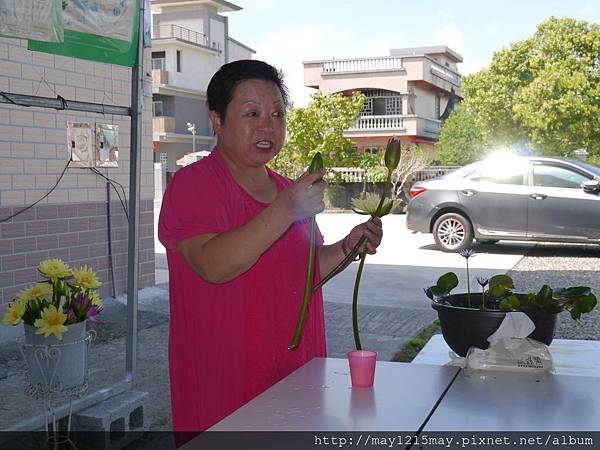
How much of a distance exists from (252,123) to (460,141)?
3616 centimetres

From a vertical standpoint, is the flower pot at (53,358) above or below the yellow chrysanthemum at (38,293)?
below

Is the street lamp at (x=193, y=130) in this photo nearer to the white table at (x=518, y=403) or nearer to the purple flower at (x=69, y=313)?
the purple flower at (x=69, y=313)

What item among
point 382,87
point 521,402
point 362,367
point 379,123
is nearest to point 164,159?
point 379,123

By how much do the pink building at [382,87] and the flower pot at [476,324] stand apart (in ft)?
103

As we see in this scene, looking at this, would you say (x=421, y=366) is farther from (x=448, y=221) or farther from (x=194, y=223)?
(x=448, y=221)

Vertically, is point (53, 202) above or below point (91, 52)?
below

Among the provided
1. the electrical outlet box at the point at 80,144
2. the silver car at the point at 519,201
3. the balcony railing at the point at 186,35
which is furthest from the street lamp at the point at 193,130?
the electrical outlet box at the point at 80,144

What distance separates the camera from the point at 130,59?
349 centimetres

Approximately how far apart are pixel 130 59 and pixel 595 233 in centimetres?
804

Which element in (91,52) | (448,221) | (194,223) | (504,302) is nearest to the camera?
(194,223)

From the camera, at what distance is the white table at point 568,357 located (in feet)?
7.06

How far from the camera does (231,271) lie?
1843 millimetres

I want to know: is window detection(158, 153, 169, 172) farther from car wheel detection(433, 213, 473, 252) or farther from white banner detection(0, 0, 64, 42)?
white banner detection(0, 0, 64, 42)

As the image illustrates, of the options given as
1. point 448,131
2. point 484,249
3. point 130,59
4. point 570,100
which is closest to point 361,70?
point 448,131
